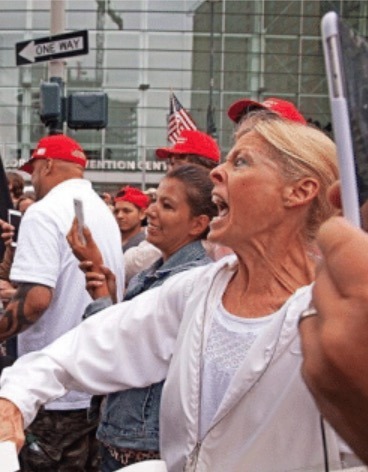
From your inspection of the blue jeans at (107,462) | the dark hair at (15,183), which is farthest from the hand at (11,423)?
the dark hair at (15,183)

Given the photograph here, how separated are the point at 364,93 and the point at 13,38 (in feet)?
107

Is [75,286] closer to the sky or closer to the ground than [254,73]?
closer to the ground

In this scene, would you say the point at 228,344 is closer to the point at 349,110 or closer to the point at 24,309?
the point at 349,110

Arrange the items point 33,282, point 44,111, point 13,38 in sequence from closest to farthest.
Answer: point 33,282 → point 44,111 → point 13,38

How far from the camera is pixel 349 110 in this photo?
1.04 meters

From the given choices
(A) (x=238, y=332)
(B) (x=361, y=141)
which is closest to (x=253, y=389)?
(A) (x=238, y=332)

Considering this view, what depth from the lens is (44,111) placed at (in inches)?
384

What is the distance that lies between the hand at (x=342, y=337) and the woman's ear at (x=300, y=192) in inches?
56.5

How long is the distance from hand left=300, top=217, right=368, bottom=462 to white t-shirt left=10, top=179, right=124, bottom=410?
3141 mm

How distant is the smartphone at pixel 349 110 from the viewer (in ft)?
3.40

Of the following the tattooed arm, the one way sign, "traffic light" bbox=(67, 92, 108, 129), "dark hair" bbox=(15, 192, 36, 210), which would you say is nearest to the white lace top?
the tattooed arm

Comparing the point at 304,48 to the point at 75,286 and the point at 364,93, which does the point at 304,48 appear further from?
the point at 364,93

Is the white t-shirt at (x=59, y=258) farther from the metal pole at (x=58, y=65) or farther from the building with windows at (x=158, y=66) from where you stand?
the building with windows at (x=158, y=66)

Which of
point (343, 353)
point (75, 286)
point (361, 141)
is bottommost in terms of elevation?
point (75, 286)
